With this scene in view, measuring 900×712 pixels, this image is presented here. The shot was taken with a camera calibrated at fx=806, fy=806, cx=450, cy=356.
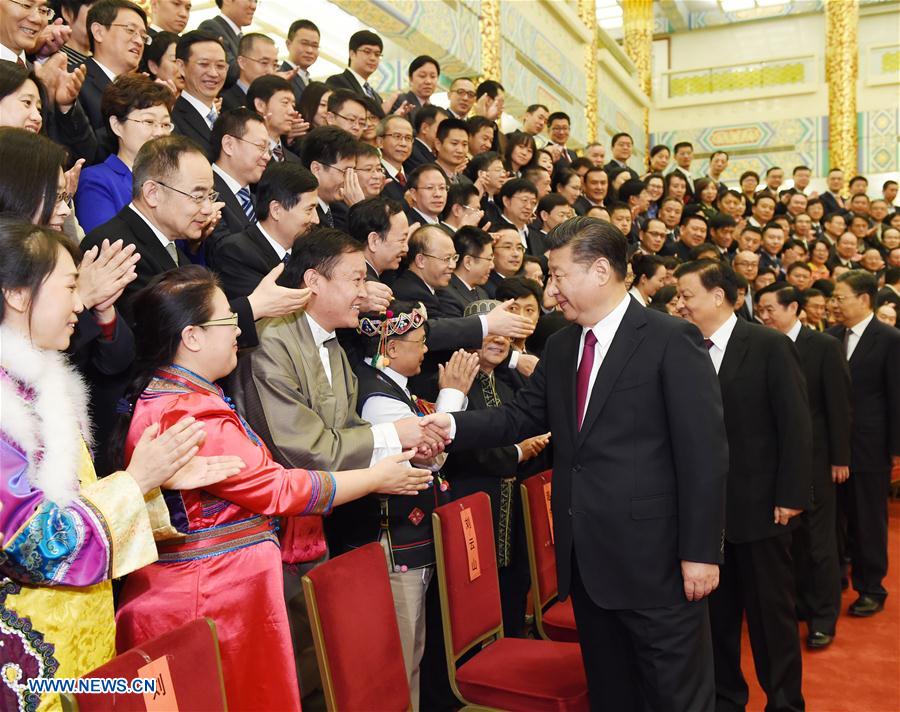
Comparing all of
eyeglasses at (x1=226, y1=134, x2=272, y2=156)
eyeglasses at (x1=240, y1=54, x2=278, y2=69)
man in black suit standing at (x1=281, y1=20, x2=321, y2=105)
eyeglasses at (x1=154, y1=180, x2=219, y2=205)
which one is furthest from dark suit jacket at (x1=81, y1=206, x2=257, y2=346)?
man in black suit standing at (x1=281, y1=20, x2=321, y2=105)

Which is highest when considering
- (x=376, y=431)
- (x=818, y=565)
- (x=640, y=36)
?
(x=640, y=36)

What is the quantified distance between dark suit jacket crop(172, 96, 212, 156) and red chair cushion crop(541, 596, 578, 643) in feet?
7.64

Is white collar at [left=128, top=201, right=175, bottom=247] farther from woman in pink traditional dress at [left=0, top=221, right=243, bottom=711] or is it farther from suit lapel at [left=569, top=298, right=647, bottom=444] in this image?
suit lapel at [left=569, top=298, right=647, bottom=444]

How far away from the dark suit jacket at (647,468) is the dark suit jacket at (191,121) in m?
2.17

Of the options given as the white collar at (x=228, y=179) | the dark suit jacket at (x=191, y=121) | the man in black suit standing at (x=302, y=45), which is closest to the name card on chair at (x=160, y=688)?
the white collar at (x=228, y=179)

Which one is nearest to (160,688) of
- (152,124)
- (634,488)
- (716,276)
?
(634,488)

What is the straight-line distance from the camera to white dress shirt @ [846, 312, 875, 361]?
4613 millimetres

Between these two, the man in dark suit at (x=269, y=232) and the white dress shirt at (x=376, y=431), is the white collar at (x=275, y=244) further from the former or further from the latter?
the white dress shirt at (x=376, y=431)

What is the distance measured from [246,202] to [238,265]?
2.17 feet

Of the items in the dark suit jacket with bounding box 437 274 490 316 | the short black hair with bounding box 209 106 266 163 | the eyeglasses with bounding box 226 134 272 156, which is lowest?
the dark suit jacket with bounding box 437 274 490 316

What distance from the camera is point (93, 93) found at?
9.75ft

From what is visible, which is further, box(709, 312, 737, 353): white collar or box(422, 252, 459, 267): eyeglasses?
box(422, 252, 459, 267): eyeglasses

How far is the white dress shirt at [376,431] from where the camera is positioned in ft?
7.16

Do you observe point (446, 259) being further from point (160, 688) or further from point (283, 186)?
point (160, 688)
